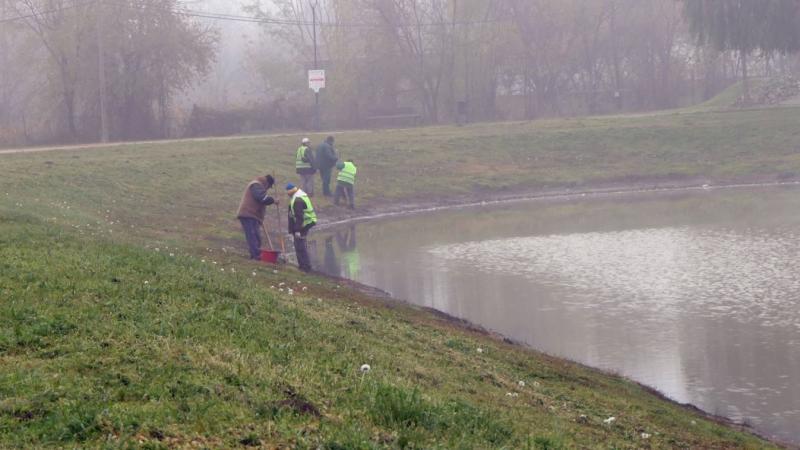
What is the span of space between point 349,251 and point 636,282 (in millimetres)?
9158

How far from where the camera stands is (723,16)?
173ft

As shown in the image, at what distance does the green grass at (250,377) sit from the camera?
701cm

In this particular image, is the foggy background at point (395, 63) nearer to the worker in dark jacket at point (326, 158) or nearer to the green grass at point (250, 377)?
the worker in dark jacket at point (326, 158)

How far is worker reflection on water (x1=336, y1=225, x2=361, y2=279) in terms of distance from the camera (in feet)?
81.2

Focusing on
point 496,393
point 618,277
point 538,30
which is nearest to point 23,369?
point 496,393

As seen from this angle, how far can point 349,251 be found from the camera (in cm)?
2844

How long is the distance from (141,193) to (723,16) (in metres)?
32.4

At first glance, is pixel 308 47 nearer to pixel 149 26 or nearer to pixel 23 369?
pixel 149 26

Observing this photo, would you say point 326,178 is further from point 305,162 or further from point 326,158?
point 305,162

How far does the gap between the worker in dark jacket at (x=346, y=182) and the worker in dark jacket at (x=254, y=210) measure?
1296cm

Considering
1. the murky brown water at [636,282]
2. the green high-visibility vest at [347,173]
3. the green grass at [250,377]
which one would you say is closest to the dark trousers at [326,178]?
the green high-visibility vest at [347,173]

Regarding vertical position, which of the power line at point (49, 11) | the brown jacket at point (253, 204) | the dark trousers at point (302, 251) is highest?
the power line at point (49, 11)

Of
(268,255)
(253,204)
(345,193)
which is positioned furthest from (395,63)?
(268,255)

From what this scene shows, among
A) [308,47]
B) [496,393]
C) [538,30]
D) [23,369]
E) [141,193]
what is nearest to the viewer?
[23,369]
